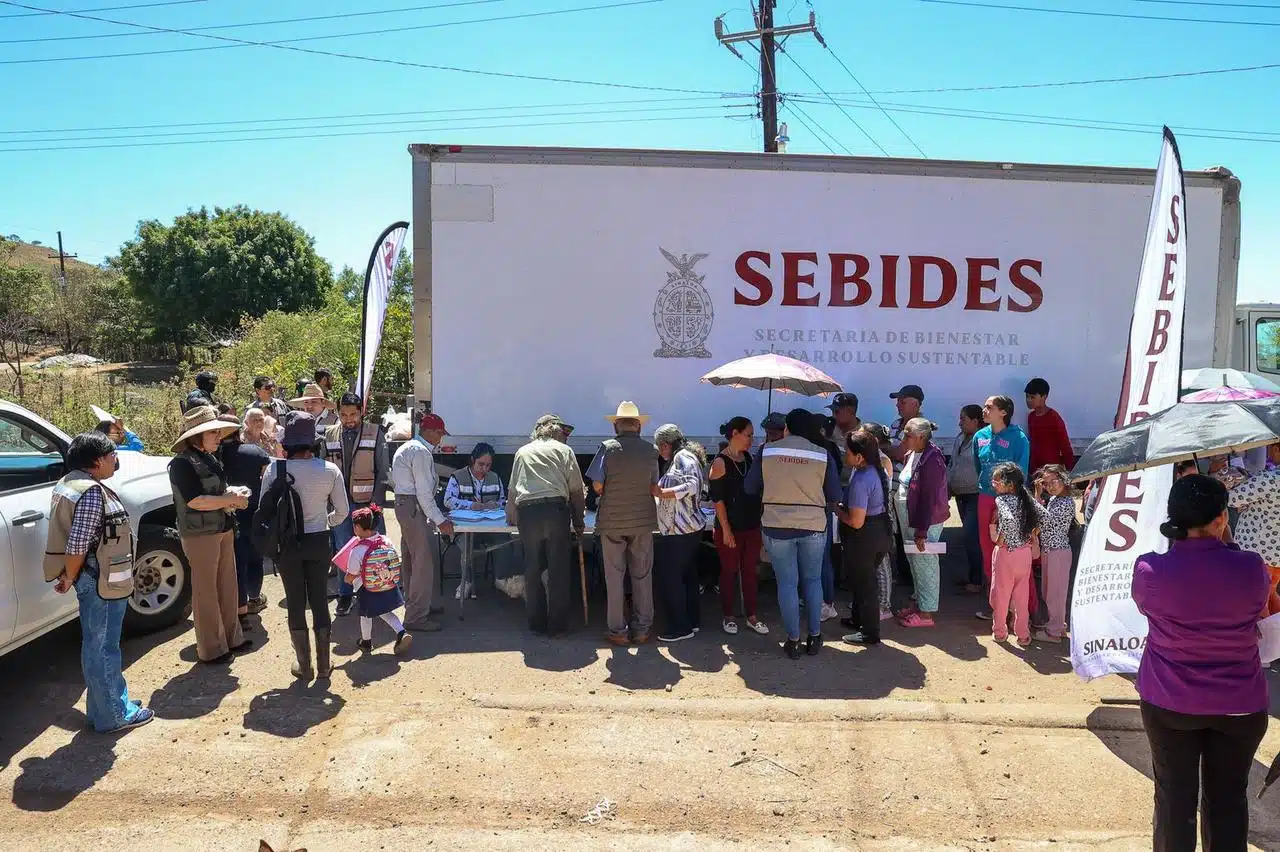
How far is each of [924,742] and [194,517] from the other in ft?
14.6

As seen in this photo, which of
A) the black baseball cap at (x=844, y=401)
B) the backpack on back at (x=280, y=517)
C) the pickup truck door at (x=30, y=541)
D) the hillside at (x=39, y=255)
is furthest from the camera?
the hillside at (x=39, y=255)

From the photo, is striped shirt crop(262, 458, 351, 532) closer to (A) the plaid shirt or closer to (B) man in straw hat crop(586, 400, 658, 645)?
(A) the plaid shirt

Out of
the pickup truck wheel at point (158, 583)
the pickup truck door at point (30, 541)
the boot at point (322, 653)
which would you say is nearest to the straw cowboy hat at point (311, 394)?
the pickup truck wheel at point (158, 583)

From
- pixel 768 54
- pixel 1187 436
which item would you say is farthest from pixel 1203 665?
pixel 768 54

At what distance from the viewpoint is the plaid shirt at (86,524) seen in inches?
167

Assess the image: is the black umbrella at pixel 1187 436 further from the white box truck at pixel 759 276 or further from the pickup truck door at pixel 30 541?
the pickup truck door at pixel 30 541

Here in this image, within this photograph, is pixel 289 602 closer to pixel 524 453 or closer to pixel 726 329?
pixel 524 453

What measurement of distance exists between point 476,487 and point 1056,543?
427 centimetres

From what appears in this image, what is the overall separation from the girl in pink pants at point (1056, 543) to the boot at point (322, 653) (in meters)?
4.77

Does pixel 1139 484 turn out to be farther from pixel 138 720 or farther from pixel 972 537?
pixel 138 720

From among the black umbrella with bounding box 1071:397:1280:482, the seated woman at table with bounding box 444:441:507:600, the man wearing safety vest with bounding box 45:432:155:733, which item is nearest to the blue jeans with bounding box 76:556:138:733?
the man wearing safety vest with bounding box 45:432:155:733

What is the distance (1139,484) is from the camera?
4.49 meters

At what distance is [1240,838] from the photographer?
296cm

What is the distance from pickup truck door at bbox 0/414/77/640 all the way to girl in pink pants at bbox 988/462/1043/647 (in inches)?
A: 228
